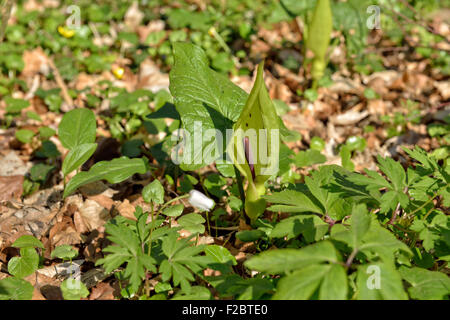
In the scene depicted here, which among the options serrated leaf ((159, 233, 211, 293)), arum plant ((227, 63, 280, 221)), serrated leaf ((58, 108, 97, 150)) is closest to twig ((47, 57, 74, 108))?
serrated leaf ((58, 108, 97, 150))

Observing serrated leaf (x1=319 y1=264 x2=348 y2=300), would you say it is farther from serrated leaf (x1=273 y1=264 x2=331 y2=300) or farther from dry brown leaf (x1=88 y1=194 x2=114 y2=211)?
dry brown leaf (x1=88 y1=194 x2=114 y2=211)

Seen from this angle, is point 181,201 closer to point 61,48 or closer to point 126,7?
point 61,48

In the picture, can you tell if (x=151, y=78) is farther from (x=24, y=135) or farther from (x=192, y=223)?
(x=192, y=223)

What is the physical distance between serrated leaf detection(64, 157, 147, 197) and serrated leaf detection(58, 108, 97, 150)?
0.25m

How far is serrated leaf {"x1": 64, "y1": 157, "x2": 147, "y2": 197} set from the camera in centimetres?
177

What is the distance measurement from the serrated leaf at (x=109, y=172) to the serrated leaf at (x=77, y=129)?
0.83ft

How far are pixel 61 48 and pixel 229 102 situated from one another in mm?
2429

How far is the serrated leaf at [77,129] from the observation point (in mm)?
2092

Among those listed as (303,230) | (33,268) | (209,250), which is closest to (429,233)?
(303,230)

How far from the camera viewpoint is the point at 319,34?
294 cm

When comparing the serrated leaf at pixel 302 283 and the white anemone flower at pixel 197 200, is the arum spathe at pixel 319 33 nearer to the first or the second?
the white anemone flower at pixel 197 200

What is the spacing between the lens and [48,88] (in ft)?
11.2

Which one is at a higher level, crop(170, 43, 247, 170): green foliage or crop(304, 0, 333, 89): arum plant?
crop(304, 0, 333, 89): arum plant

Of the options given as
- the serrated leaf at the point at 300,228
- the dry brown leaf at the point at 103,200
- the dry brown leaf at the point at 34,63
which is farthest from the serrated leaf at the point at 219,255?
the dry brown leaf at the point at 34,63
